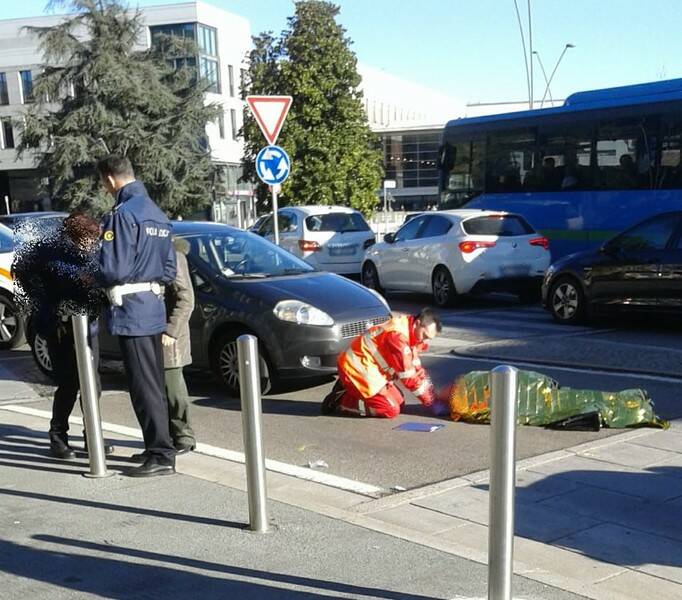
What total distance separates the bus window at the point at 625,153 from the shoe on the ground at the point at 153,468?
40.2 feet

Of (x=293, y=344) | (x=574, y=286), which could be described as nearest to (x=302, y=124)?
(x=574, y=286)

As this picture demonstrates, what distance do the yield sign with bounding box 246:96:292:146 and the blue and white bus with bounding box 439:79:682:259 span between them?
21.9 feet

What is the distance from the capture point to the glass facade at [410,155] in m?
75.7

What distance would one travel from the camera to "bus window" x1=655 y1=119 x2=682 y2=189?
49.5 ft

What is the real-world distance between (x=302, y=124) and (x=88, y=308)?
29339mm

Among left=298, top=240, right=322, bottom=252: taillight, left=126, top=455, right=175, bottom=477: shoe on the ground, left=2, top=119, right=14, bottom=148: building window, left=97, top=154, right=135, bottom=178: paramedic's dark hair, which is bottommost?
left=126, top=455, right=175, bottom=477: shoe on the ground

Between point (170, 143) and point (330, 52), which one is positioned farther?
point (170, 143)

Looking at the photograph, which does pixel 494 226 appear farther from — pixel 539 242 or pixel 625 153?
pixel 625 153

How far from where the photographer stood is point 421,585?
3863 millimetres

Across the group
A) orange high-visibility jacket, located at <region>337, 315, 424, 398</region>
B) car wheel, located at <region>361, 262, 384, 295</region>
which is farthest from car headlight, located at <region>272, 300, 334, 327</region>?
car wheel, located at <region>361, 262, 384, 295</region>

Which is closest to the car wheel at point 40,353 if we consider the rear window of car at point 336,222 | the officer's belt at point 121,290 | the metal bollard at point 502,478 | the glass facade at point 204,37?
the officer's belt at point 121,290

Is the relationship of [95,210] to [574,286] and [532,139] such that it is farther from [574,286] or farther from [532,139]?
[574,286]

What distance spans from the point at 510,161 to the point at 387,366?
12.7m

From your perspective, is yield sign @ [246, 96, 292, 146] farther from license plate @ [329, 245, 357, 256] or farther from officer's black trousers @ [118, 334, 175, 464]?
officer's black trousers @ [118, 334, 175, 464]
